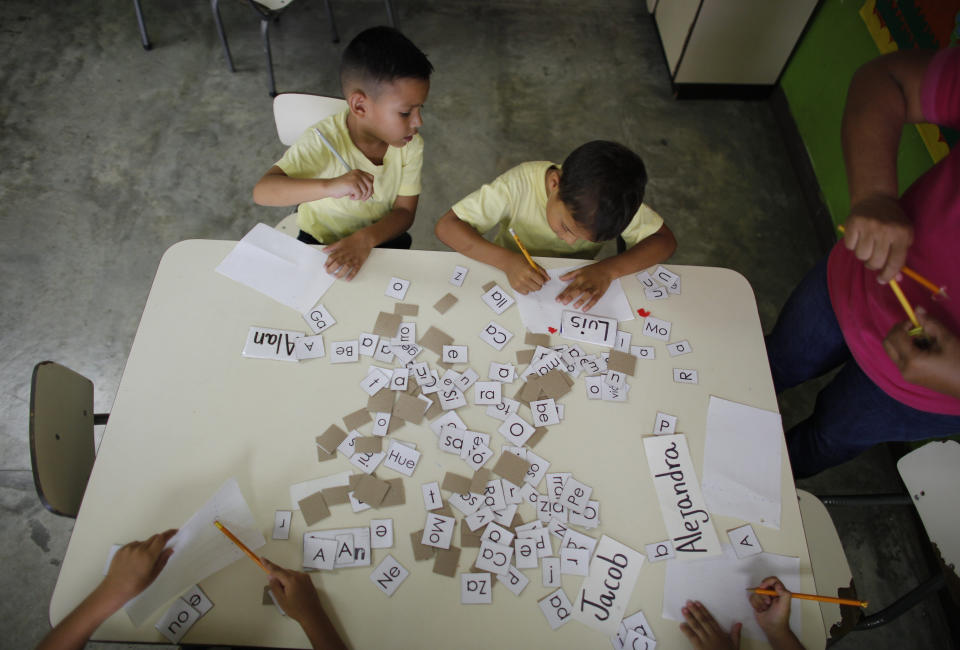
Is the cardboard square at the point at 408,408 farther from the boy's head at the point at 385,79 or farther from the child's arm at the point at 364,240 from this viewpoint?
the boy's head at the point at 385,79

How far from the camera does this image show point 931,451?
1.38 meters

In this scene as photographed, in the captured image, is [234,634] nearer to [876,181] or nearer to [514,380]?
[514,380]

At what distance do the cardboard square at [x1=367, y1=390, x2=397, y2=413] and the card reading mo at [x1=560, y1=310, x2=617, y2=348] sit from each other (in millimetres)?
444

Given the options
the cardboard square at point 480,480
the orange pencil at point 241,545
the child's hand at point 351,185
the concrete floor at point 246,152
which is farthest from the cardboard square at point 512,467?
the concrete floor at point 246,152

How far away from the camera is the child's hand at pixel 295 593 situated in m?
1.00

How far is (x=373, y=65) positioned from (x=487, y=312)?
0.69m

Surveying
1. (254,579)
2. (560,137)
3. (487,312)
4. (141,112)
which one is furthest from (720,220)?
(141,112)

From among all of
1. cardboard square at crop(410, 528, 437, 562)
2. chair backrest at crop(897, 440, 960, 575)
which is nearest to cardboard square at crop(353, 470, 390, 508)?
cardboard square at crop(410, 528, 437, 562)

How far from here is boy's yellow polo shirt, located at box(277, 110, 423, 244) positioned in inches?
59.8

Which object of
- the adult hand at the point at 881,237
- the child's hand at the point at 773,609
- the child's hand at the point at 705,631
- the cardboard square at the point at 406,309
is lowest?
the child's hand at the point at 705,631

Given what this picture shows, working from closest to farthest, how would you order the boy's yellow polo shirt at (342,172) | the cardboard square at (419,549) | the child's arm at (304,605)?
the child's arm at (304,605) < the cardboard square at (419,549) < the boy's yellow polo shirt at (342,172)

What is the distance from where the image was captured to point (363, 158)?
156 centimetres

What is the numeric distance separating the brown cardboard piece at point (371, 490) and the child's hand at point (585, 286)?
2.07ft

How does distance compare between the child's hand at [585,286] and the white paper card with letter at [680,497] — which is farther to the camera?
the child's hand at [585,286]
